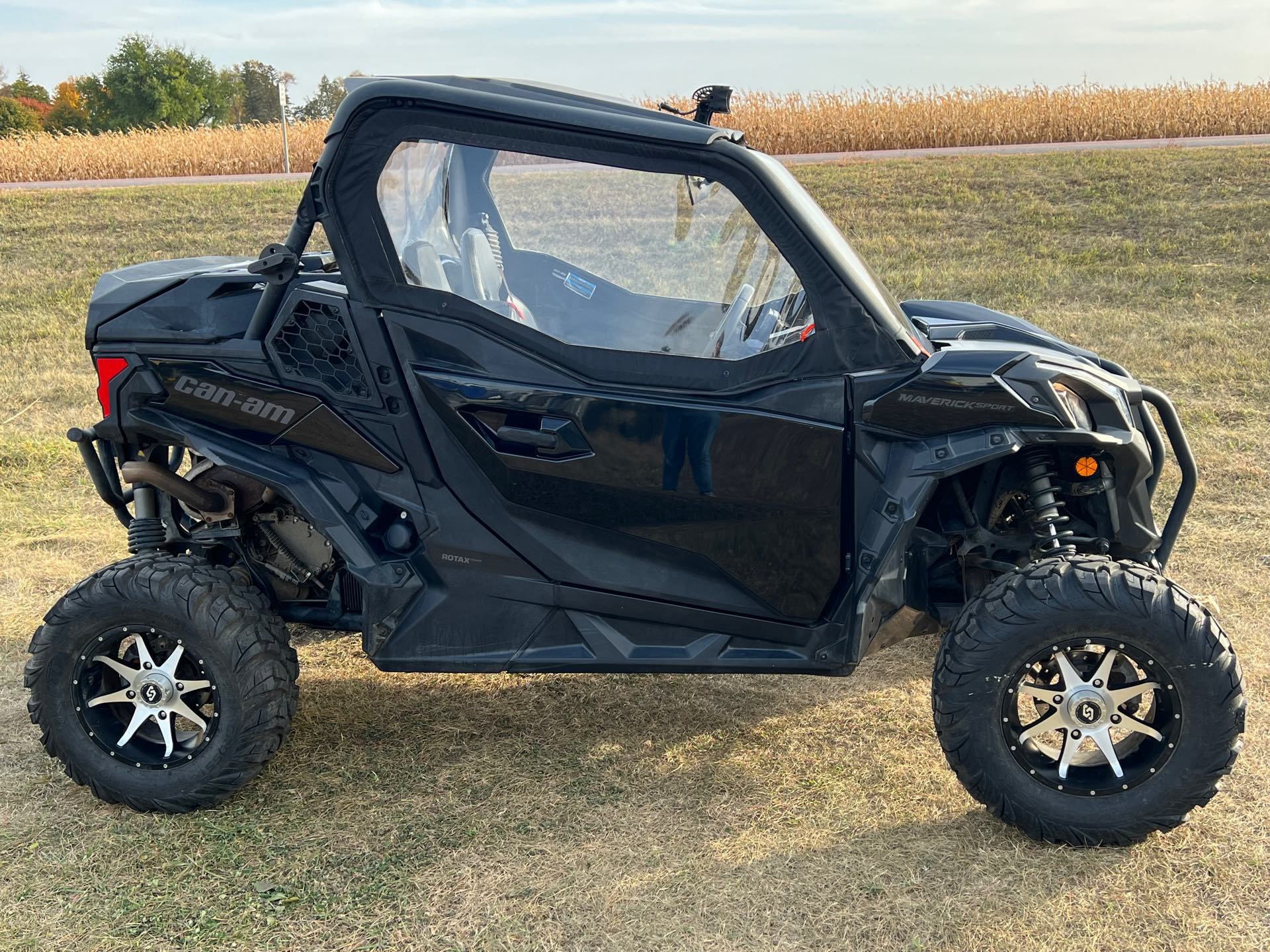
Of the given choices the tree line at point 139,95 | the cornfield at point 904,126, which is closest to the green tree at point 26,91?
the tree line at point 139,95

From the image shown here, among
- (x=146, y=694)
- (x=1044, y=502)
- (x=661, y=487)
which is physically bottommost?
(x=146, y=694)

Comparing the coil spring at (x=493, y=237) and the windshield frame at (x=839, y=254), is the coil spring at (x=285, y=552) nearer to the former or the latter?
the coil spring at (x=493, y=237)

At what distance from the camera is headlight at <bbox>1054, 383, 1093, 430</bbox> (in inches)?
130

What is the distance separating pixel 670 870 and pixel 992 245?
10.3 m

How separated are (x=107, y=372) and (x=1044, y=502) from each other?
3.04m

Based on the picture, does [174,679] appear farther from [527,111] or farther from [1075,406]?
[1075,406]

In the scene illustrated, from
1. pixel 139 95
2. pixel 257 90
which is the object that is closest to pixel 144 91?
pixel 139 95

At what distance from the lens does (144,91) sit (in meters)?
70.2

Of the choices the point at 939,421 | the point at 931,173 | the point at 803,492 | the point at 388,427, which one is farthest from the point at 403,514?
the point at 931,173

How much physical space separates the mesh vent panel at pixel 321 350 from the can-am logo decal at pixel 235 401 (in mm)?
127

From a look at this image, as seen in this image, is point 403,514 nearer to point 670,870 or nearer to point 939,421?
point 670,870

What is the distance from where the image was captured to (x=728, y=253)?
11.0ft

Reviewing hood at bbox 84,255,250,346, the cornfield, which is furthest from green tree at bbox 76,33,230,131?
hood at bbox 84,255,250,346

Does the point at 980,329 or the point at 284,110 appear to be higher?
the point at 284,110
